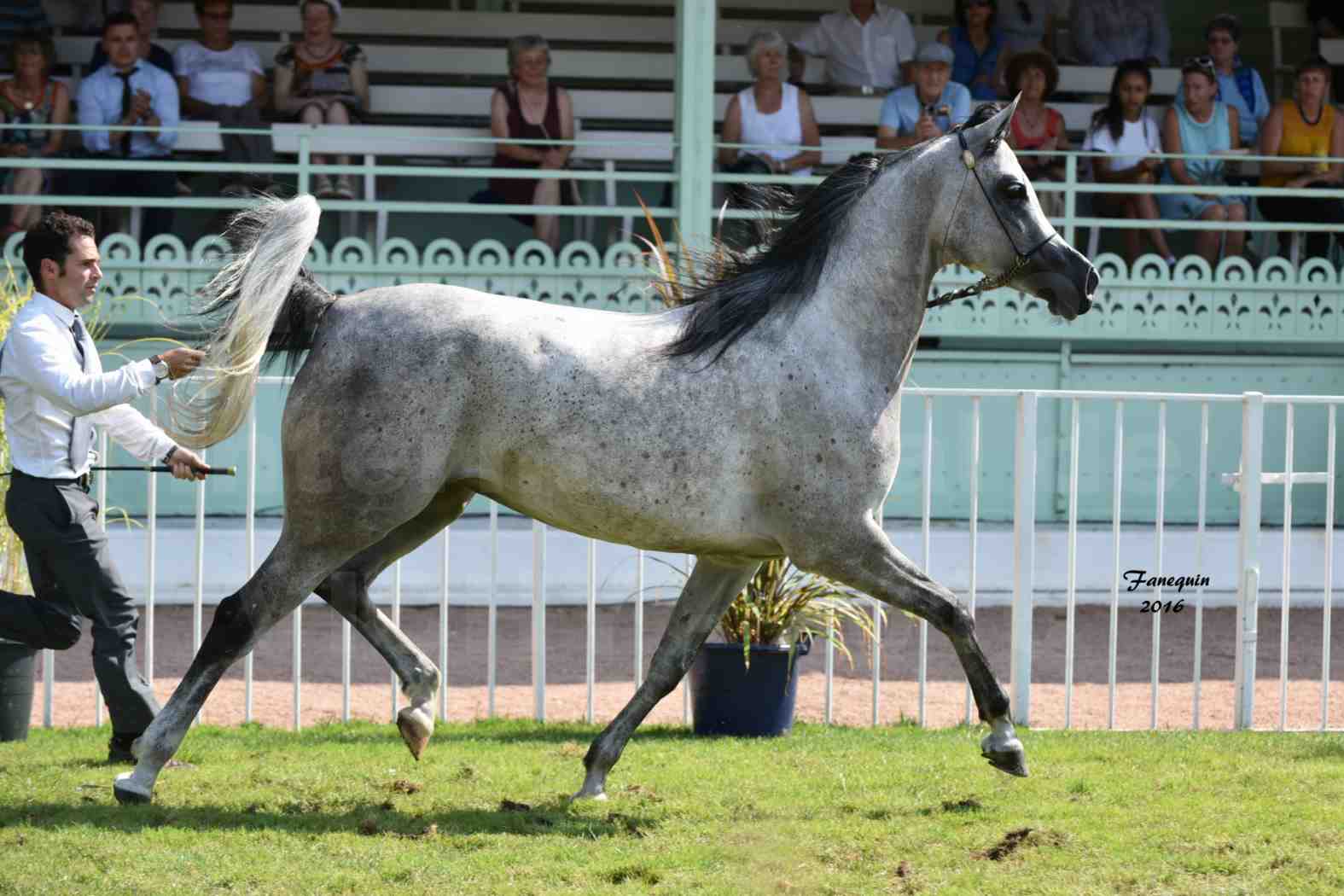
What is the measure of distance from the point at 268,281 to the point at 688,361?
1.33 meters

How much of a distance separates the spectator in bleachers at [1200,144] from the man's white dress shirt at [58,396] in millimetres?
8732

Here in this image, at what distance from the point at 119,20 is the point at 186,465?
6.90 m

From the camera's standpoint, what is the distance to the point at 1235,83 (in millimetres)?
12969

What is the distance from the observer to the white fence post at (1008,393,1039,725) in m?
7.20

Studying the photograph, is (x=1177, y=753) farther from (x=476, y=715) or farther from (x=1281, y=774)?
(x=476, y=715)

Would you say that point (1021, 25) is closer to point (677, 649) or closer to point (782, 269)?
point (782, 269)

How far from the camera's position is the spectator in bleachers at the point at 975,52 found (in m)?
13.0

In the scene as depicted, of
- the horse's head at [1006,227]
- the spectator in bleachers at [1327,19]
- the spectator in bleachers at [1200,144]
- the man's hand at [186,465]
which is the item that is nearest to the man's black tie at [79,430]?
the man's hand at [186,465]

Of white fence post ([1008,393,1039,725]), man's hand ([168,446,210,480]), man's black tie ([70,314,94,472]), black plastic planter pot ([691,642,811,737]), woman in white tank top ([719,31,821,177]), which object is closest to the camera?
man's hand ([168,446,210,480])

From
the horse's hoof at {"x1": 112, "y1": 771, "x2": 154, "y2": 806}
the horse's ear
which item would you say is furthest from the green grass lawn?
the horse's ear

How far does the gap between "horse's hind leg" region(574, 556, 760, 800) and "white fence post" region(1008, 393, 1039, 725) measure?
192 cm

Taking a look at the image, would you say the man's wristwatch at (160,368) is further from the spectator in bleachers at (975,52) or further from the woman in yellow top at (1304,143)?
the woman in yellow top at (1304,143)

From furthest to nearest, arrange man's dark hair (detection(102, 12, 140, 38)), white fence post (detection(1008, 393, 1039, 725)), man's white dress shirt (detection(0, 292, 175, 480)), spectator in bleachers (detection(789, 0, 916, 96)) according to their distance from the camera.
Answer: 1. spectator in bleachers (detection(789, 0, 916, 96))
2. man's dark hair (detection(102, 12, 140, 38))
3. white fence post (detection(1008, 393, 1039, 725))
4. man's white dress shirt (detection(0, 292, 175, 480))

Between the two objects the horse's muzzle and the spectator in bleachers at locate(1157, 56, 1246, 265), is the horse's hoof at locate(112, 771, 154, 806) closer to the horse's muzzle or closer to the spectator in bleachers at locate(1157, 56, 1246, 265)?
the horse's muzzle
